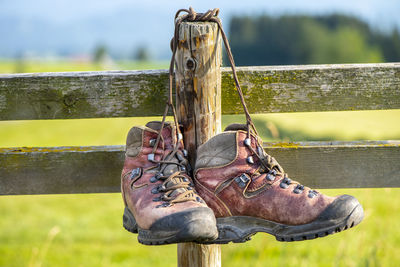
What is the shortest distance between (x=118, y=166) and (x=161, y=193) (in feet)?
1.97

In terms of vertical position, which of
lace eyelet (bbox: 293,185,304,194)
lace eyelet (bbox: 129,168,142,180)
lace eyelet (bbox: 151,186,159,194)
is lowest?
Answer: lace eyelet (bbox: 293,185,304,194)

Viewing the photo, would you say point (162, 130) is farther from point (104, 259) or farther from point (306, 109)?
point (104, 259)

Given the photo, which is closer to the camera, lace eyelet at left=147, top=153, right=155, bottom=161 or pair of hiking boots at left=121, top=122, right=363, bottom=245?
pair of hiking boots at left=121, top=122, right=363, bottom=245

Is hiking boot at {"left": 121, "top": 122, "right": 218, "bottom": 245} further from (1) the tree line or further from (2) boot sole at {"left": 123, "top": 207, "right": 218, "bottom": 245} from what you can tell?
(1) the tree line

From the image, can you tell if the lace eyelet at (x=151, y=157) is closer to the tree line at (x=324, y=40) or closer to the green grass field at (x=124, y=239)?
the green grass field at (x=124, y=239)

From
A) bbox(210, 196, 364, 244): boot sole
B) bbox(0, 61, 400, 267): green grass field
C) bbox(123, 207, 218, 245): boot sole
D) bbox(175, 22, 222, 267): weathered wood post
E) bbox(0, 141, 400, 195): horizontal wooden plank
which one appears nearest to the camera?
bbox(123, 207, 218, 245): boot sole

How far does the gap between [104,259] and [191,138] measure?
2782mm

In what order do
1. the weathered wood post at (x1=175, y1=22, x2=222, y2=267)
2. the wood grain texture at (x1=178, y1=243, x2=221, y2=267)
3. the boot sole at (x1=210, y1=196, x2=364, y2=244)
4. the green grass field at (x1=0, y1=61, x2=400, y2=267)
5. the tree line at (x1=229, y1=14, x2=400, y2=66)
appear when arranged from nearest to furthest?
the boot sole at (x1=210, y1=196, x2=364, y2=244) → the weathered wood post at (x1=175, y1=22, x2=222, y2=267) → the wood grain texture at (x1=178, y1=243, x2=221, y2=267) → the green grass field at (x1=0, y1=61, x2=400, y2=267) → the tree line at (x1=229, y1=14, x2=400, y2=66)

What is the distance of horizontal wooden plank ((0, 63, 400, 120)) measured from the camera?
2064 mm

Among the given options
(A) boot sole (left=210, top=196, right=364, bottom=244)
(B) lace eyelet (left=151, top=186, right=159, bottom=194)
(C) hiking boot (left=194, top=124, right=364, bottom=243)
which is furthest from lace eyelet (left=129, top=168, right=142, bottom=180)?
(A) boot sole (left=210, top=196, right=364, bottom=244)

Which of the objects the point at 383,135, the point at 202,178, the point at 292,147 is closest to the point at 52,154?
the point at 202,178

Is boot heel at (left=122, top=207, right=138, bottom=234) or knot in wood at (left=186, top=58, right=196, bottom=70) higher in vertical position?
knot in wood at (left=186, top=58, right=196, bottom=70)

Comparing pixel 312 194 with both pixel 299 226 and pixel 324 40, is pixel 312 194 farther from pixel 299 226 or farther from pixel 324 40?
pixel 324 40

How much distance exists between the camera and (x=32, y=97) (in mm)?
2119
